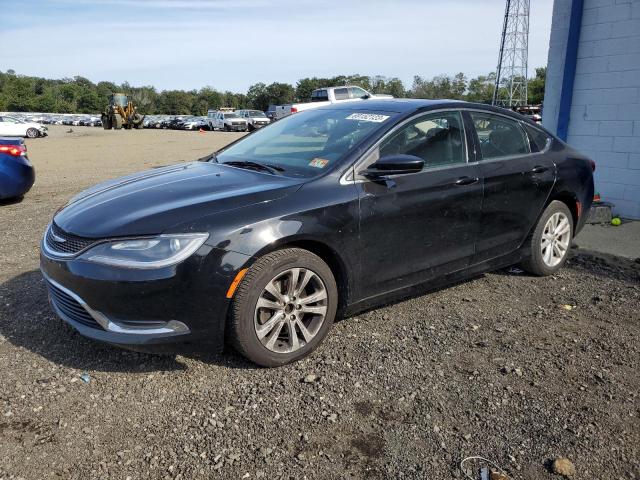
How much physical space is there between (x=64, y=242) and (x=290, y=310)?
142 centimetres

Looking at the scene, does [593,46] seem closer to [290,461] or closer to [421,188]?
[421,188]

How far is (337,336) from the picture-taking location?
3.81 metres

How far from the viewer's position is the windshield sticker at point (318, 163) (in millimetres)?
3636

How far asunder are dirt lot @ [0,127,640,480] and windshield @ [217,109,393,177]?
4.07ft

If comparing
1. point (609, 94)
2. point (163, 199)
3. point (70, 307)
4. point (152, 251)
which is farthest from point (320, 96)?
point (152, 251)

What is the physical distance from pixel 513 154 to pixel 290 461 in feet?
10.7

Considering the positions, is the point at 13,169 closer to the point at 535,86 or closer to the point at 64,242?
the point at 64,242

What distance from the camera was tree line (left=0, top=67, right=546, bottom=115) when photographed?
8756 cm

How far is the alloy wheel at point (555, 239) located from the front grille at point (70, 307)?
3.83m

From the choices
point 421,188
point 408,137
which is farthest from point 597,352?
point 408,137

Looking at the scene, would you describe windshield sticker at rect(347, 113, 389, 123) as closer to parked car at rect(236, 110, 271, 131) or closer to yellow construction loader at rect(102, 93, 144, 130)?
parked car at rect(236, 110, 271, 131)

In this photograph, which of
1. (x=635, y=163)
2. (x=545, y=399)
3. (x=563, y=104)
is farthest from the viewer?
(x=563, y=104)

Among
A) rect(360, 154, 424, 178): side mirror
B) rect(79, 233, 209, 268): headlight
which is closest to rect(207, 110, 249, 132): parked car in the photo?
rect(360, 154, 424, 178): side mirror

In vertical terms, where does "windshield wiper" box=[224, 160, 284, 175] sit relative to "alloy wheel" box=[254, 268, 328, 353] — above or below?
above
